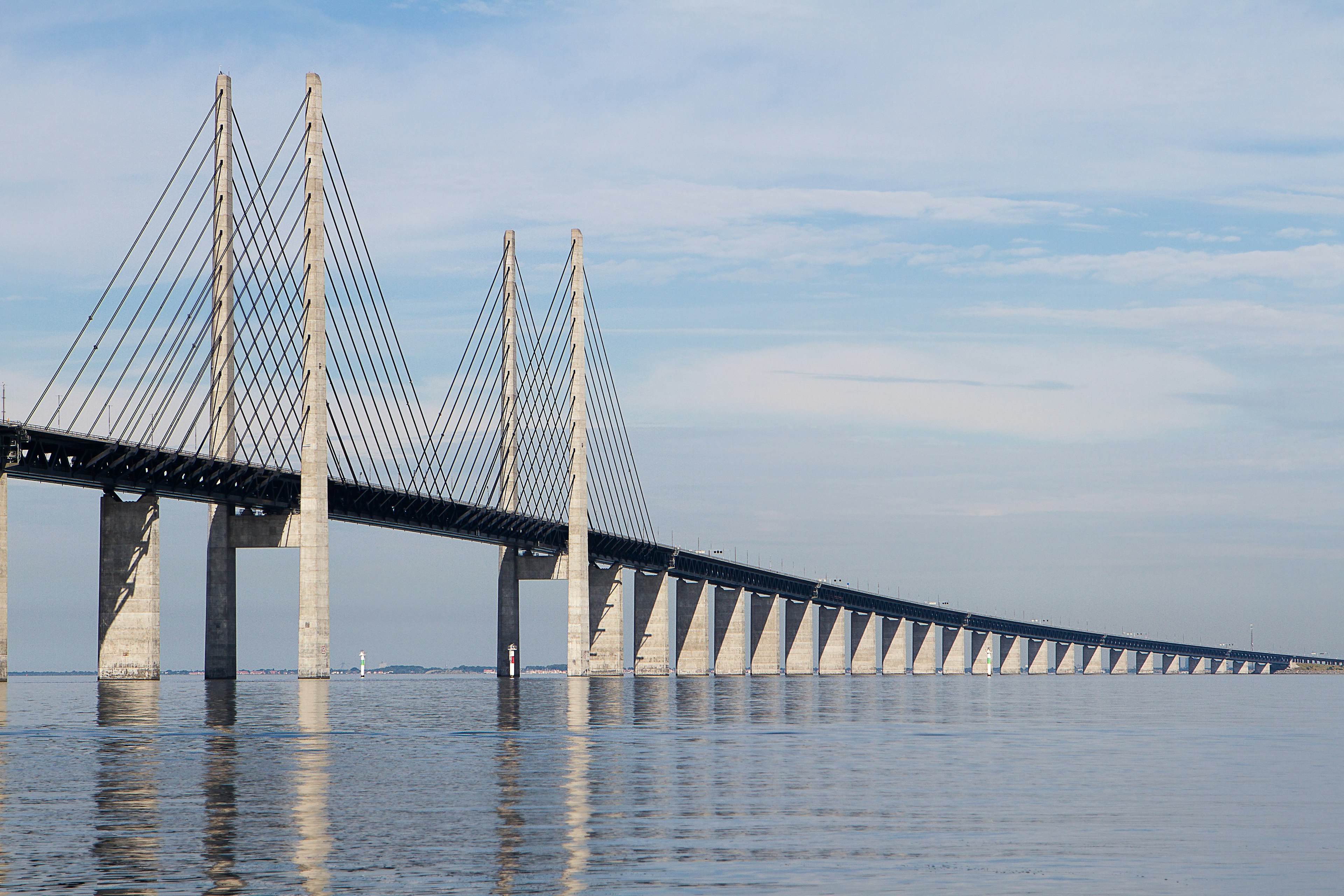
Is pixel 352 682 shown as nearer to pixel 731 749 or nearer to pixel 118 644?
pixel 118 644

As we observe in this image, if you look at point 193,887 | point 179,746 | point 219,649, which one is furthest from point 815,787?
point 219,649

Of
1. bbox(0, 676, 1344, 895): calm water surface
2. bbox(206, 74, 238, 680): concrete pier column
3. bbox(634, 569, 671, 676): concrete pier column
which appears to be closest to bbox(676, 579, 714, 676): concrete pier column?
bbox(634, 569, 671, 676): concrete pier column

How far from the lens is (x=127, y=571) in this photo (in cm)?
8988

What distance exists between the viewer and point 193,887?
16.9 m

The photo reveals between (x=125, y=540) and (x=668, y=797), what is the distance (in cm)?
7031

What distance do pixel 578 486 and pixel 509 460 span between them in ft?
31.3

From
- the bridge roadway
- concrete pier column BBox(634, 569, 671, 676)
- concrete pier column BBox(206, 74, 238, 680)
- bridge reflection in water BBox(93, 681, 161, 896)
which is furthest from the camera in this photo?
concrete pier column BBox(634, 569, 671, 676)

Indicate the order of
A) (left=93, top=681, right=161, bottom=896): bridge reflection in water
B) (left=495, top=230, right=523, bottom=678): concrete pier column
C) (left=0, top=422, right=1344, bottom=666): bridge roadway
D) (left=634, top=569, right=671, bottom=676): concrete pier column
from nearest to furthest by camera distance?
(left=93, top=681, right=161, bottom=896): bridge reflection in water < (left=0, top=422, right=1344, bottom=666): bridge roadway < (left=495, top=230, right=523, bottom=678): concrete pier column < (left=634, top=569, right=671, bottom=676): concrete pier column

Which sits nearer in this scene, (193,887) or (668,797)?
(193,887)

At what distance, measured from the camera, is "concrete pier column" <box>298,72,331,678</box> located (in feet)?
317

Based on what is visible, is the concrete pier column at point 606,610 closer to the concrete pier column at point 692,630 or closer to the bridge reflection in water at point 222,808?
the concrete pier column at point 692,630

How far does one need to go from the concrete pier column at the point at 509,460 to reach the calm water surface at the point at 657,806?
73.0 meters

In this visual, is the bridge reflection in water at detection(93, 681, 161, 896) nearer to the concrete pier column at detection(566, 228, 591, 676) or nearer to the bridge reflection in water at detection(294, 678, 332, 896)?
the bridge reflection in water at detection(294, 678, 332, 896)

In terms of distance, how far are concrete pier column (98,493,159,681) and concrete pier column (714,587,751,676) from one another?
103714 mm
